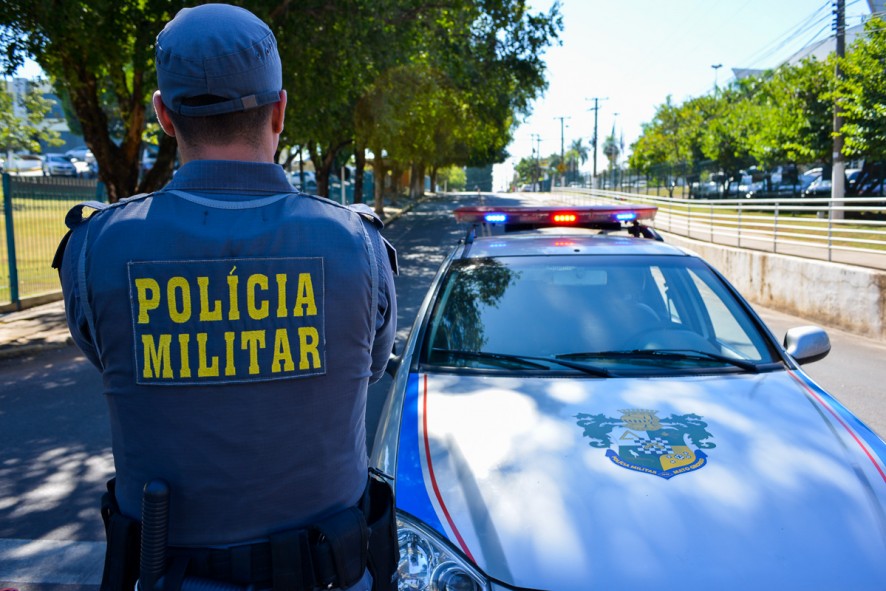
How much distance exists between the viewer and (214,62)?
1.46m

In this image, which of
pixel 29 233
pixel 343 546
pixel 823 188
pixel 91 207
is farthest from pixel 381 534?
pixel 823 188

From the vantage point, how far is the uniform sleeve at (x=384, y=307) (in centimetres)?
161

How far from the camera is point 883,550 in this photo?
2.07m

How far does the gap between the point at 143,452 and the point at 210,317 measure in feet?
0.96

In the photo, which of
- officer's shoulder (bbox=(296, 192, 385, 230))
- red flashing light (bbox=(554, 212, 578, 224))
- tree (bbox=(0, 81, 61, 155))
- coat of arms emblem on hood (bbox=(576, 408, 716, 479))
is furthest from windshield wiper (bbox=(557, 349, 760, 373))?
tree (bbox=(0, 81, 61, 155))

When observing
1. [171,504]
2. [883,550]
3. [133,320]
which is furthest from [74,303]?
[883,550]

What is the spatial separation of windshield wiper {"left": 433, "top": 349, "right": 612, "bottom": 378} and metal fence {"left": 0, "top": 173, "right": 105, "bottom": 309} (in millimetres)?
9193

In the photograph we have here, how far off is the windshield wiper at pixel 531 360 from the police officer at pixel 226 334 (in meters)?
1.76

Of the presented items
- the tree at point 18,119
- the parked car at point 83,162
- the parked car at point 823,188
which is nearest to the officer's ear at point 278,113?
the parked car at point 823,188

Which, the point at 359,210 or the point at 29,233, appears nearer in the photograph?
the point at 359,210

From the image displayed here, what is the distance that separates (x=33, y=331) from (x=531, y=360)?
27.5ft

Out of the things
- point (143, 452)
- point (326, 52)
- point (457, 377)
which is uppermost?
point (326, 52)

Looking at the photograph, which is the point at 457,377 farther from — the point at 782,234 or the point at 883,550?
the point at 782,234

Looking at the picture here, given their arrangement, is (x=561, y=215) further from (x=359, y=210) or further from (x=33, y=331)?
(x=33, y=331)
